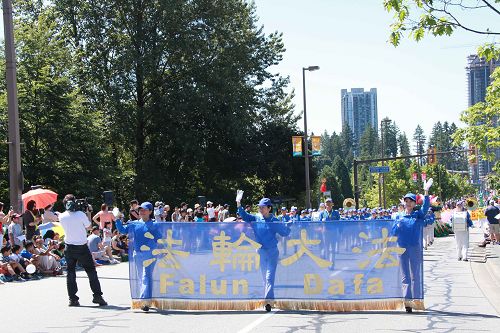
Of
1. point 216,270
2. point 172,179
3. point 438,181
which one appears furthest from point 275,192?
point 438,181

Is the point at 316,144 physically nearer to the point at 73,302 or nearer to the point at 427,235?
the point at 427,235

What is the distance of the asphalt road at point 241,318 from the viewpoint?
9250 millimetres

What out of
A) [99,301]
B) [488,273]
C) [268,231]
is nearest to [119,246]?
[99,301]

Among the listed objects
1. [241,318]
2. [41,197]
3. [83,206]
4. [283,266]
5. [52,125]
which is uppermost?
[52,125]

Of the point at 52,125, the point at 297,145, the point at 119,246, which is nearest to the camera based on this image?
the point at 119,246

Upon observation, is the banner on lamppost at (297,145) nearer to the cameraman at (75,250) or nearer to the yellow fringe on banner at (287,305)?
the cameraman at (75,250)

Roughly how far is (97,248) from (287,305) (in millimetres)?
10957

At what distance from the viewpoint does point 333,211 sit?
632 inches

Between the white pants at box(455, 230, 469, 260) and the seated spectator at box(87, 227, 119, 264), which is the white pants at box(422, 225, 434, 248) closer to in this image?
the white pants at box(455, 230, 469, 260)

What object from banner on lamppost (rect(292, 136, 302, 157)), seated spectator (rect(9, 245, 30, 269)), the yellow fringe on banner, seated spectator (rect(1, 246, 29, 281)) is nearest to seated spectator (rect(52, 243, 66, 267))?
seated spectator (rect(9, 245, 30, 269))

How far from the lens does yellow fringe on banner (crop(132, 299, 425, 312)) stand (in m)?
→ 10.4

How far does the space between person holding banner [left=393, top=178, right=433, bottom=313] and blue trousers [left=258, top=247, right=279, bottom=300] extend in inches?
72.2

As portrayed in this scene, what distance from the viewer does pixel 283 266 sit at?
10.8m

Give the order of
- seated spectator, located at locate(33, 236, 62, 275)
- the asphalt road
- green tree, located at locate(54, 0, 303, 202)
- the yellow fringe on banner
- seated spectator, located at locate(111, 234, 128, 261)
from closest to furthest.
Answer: the asphalt road → the yellow fringe on banner → seated spectator, located at locate(33, 236, 62, 275) → seated spectator, located at locate(111, 234, 128, 261) → green tree, located at locate(54, 0, 303, 202)
